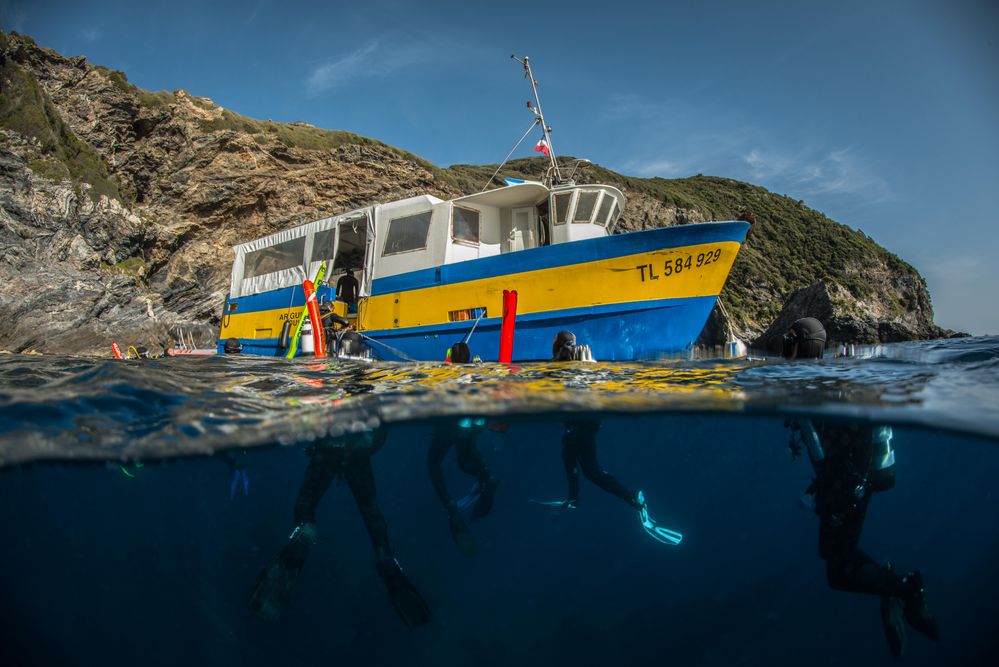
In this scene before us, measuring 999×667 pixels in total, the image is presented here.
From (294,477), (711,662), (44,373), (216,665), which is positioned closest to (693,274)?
(711,662)

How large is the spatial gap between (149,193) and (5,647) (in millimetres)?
32965

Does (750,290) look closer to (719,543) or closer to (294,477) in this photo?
(719,543)

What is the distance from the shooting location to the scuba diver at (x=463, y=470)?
22.6 ft

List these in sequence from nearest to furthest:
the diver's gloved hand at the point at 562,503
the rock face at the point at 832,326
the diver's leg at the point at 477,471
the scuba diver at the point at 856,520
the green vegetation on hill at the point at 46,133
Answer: the scuba diver at the point at 856,520
the diver's leg at the point at 477,471
the diver's gloved hand at the point at 562,503
the green vegetation on hill at the point at 46,133
the rock face at the point at 832,326

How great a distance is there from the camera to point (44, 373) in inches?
220

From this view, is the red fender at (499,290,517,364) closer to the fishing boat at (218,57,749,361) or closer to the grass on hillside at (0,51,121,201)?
the fishing boat at (218,57,749,361)

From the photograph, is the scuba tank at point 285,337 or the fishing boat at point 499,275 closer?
the fishing boat at point 499,275

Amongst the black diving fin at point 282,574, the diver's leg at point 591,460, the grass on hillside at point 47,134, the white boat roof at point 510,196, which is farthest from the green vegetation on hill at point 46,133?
the diver's leg at point 591,460

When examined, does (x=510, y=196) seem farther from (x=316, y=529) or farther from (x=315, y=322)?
(x=316, y=529)

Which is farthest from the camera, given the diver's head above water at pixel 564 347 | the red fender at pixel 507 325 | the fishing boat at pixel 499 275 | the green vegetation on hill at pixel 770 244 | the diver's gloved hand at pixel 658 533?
the green vegetation on hill at pixel 770 244

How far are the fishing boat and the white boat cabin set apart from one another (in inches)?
1.1

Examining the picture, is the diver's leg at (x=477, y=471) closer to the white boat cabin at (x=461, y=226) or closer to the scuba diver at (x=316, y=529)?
the scuba diver at (x=316, y=529)

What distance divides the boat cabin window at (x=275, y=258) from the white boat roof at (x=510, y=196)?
A: 4.46 m

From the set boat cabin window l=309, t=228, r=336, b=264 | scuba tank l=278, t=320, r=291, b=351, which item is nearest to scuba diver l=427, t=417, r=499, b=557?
scuba tank l=278, t=320, r=291, b=351
